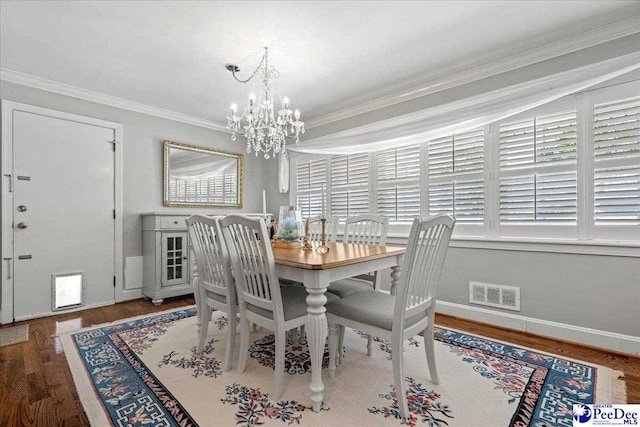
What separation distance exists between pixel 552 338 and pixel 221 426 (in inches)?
101

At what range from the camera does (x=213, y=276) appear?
2.23m

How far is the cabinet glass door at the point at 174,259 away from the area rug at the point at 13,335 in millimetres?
1210

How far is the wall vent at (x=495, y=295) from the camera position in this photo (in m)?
2.71

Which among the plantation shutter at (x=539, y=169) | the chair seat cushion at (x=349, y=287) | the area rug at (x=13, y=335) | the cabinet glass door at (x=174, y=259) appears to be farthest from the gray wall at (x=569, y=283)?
the area rug at (x=13, y=335)

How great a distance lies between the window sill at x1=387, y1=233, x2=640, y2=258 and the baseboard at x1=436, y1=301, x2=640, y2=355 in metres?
0.59

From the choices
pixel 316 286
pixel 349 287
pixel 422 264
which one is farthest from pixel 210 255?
pixel 422 264

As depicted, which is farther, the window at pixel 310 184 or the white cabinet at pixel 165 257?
the window at pixel 310 184

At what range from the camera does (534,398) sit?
1696 mm

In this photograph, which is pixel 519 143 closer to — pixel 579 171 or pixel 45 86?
pixel 579 171

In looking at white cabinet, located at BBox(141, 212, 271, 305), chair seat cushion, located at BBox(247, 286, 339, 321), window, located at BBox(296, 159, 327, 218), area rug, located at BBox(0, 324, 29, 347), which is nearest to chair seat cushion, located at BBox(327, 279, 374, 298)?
chair seat cushion, located at BBox(247, 286, 339, 321)

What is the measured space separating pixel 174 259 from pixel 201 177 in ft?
4.24

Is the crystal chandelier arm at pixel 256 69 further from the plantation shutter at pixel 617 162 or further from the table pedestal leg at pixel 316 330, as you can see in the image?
the plantation shutter at pixel 617 162

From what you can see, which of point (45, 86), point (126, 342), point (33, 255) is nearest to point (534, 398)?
point (126, 342)

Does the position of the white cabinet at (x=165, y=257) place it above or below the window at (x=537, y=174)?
below
